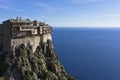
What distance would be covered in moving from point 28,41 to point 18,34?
6.32 metres

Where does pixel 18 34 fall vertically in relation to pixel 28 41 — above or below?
above

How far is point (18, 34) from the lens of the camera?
89.7 m

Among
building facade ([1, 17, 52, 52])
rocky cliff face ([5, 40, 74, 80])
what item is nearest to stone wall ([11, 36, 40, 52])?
building facade ([1, 17, 52, 52])

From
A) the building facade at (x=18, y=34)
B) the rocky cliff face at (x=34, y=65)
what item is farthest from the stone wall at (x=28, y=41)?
the rocky cliff face at (x=34, y=65)

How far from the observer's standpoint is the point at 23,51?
8806 centimetres

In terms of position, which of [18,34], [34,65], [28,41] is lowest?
[34,65]

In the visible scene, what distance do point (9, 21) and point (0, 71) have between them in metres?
19.9

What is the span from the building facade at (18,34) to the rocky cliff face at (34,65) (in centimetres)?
251

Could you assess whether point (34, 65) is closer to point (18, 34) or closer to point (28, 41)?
point (28, 41)

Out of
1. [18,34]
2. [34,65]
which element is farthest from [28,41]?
[34,65]

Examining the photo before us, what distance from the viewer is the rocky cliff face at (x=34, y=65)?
8225cm

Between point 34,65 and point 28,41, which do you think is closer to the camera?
point 34,65

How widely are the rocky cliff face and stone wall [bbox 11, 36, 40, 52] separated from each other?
1.49 metres

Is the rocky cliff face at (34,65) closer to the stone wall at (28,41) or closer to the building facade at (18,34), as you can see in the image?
the stone wall at (28,41)
